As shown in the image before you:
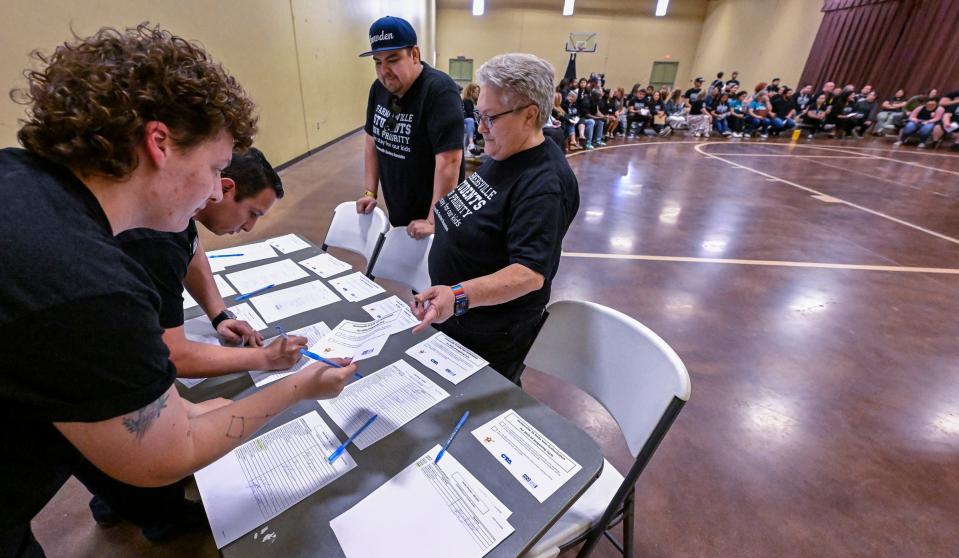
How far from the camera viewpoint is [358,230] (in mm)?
2051

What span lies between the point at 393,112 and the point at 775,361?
8.29 feet

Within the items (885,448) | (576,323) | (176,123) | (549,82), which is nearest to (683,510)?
(576,323)

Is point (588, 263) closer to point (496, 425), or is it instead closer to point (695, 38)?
point (496, 425)

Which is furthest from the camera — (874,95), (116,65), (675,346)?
(874,95)

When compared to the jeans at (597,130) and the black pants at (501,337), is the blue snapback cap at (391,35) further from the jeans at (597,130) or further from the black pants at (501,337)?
the jeans at (597,130)

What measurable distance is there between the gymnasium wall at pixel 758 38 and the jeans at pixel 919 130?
4198 mm

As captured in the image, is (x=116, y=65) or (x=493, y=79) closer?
(x=116, y=65)

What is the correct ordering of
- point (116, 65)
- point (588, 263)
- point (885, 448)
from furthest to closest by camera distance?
point (588, 263) < point (885, 448) < point (116, 65)

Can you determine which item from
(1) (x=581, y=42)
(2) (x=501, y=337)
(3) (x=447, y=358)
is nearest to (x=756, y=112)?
(1) (x=581, y=42)

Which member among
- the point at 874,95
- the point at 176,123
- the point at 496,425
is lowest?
the point at 496,425

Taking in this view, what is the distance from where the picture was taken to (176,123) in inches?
22.2

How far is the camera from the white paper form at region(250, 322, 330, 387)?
974 mm

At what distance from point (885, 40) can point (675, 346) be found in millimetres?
14225

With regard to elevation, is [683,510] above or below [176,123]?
below
